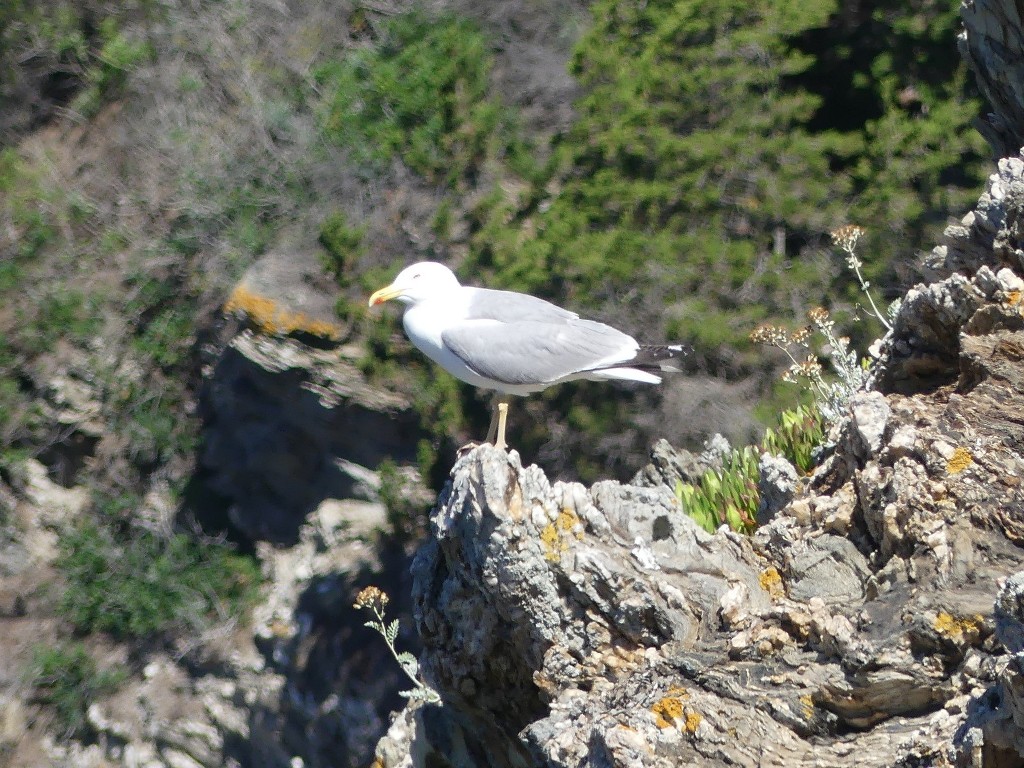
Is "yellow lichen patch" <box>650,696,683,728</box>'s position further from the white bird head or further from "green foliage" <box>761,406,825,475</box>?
the white bird head

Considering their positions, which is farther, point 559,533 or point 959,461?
point 559,533

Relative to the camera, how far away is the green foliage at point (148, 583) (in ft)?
33.8

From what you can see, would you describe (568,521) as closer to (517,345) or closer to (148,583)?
(517,345)

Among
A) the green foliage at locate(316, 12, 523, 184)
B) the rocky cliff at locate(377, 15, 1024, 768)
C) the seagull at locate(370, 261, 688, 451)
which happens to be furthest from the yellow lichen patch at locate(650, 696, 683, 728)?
the green foliage at locate(316, 12, 523, 184)

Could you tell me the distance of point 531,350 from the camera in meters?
5.75

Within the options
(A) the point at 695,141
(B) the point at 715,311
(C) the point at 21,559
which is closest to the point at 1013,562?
(B) the point at 715,311

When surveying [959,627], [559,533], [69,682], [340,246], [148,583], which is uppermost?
[340,246]

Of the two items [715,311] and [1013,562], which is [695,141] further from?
[1013,562]

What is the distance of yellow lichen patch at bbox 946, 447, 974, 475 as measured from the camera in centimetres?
367

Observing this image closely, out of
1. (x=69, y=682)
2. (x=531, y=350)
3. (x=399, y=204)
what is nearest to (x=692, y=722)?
(x=531, y=350)

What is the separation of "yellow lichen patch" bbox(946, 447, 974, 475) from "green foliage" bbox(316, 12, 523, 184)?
6773 millimetres

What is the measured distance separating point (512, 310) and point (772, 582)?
2264 mm

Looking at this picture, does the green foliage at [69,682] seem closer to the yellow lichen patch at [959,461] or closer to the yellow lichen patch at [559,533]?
the yellow lichen patch at [559,533]

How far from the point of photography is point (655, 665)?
3.69m
